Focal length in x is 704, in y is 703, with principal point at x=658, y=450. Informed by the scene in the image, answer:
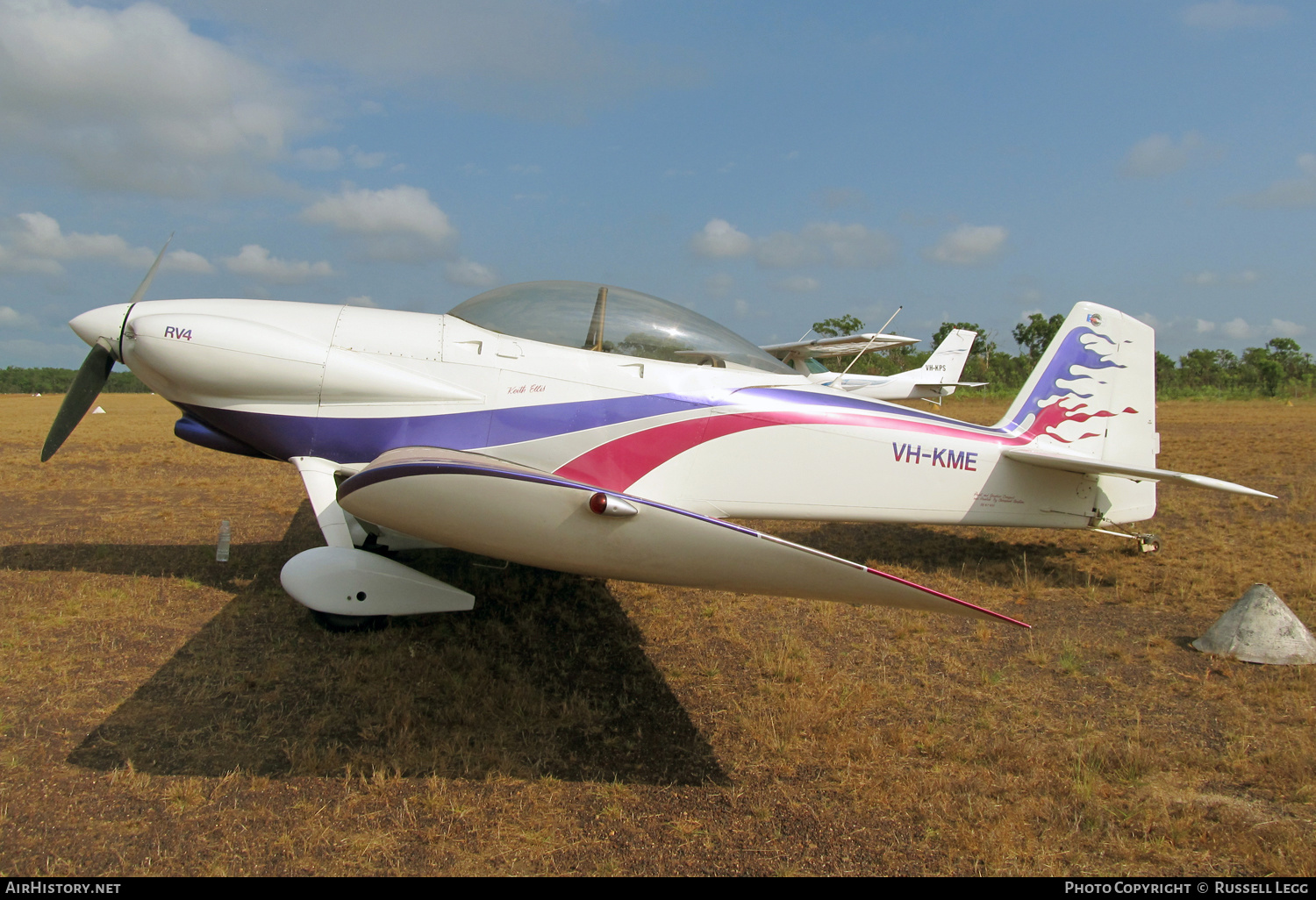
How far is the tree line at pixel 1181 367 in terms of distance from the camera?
43750 millimetres

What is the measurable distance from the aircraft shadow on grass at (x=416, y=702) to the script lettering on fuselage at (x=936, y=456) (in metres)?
2.19

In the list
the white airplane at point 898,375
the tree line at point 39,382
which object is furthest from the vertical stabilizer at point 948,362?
the tree line at point 39,382

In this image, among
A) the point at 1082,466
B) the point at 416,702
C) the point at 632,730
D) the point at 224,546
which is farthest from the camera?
the point at 224,546

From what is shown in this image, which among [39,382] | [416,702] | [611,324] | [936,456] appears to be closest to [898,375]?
[936,456]

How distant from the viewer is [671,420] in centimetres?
434

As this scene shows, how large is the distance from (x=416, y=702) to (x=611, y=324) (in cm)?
248

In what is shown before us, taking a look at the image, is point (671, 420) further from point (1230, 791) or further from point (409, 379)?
point (1230, 791)

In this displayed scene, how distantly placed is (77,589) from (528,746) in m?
3.92

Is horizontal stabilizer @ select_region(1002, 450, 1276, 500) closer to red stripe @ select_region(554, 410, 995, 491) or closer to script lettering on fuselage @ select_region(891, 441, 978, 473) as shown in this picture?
script lettering on fuselage @ select_region(891, 441, 978, 473)

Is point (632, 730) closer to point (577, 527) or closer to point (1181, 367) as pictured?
point (577, 527)

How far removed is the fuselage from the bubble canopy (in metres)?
0.07

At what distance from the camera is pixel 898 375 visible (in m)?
25.4
